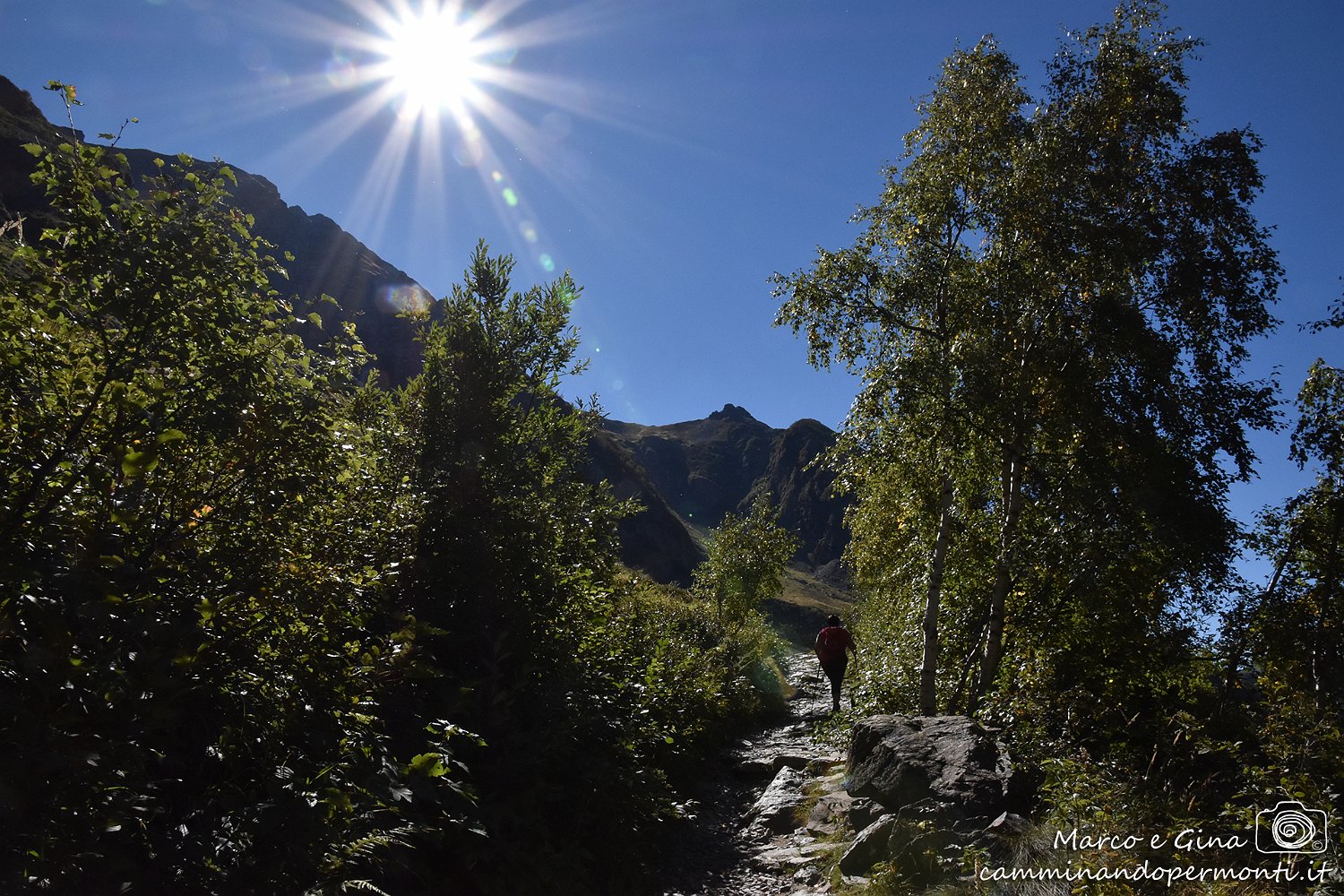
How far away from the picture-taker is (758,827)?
35.9 ft

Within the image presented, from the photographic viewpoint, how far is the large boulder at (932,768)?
757cm

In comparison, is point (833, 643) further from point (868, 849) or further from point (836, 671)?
point (868, 849)

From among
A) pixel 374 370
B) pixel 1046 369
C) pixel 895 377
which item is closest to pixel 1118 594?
pixel 1046 369

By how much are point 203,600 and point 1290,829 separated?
7472mm

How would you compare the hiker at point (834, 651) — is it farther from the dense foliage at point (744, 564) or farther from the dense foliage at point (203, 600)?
the dense foliage at point (203, 600)

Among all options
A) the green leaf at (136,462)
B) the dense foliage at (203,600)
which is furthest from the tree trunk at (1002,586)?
the green leaf at (136,462)

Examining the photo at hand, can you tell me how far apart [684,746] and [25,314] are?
1179cm

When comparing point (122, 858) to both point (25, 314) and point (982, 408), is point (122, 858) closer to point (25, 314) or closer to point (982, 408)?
point (25, 314)

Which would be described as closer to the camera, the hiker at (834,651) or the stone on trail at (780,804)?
the stone on trail at (780,804)

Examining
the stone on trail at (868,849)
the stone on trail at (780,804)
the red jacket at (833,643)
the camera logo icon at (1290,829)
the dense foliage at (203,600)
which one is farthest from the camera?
the red jacket at (833,643)

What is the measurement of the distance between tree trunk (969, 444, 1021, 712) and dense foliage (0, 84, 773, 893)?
26.5ft

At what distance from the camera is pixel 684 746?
1284 cm

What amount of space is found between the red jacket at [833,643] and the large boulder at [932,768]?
787 centimetres

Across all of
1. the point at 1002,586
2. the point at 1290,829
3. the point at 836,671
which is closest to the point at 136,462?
the point at 1290,829
